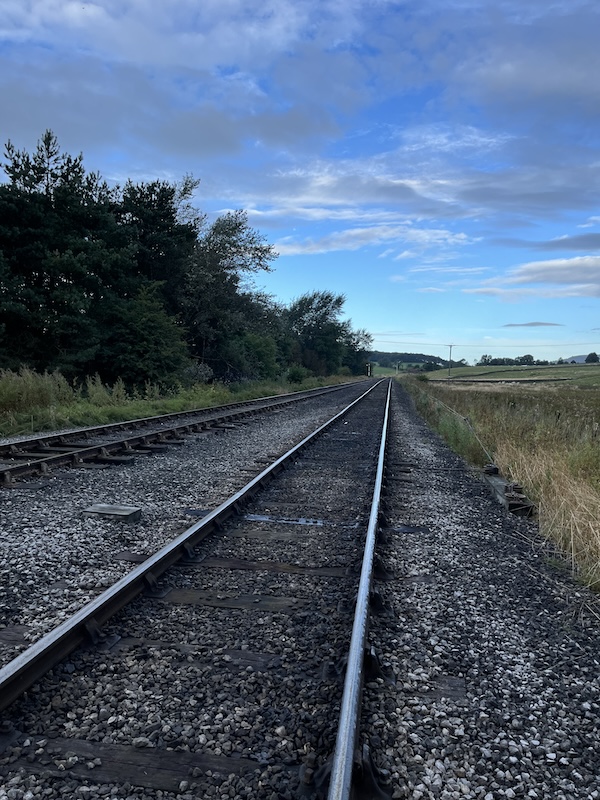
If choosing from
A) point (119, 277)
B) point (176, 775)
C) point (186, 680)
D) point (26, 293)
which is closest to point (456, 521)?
point (186, 680)

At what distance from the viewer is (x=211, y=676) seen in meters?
3.11

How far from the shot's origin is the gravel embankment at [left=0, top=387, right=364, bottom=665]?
3961 millimetres

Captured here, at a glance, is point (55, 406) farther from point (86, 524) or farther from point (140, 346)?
point (86, 524)

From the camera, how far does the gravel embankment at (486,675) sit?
2459 mm

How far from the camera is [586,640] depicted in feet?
12.3

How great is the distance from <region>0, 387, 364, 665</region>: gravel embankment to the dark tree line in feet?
43.6

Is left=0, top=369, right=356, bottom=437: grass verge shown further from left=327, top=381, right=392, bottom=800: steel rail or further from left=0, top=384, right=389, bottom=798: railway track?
left=327, top=381, right=392, bottom=800: steel rail

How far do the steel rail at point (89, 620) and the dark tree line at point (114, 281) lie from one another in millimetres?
17852

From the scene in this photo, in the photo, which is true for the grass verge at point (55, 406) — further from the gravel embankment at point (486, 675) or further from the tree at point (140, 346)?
the gravel embankment at point (486, 675)

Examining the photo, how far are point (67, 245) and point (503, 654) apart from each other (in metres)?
23.3

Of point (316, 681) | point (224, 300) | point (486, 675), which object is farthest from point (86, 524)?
point (224, 300)

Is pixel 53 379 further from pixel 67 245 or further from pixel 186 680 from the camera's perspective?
pixel 186 680

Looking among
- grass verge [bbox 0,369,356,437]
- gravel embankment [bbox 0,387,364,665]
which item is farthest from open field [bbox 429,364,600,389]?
gravel embankment [bbox 0,387,364,665]

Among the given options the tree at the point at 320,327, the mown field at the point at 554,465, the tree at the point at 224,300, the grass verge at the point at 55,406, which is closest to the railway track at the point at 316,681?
the mown field at the point at 554,465
